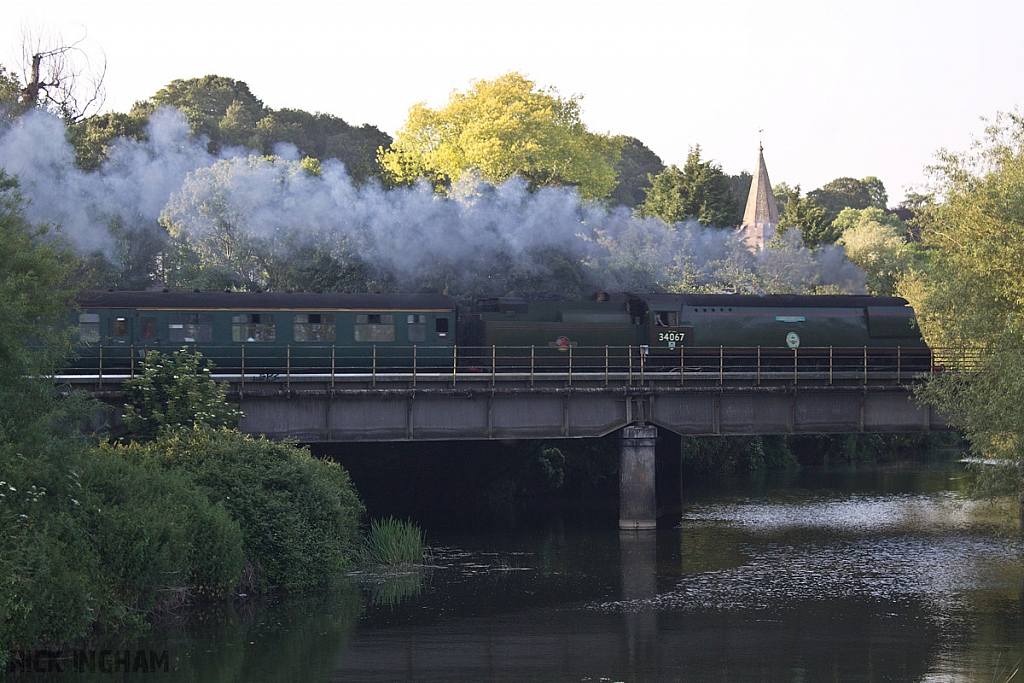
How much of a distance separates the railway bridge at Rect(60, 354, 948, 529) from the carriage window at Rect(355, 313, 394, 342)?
5.24ft

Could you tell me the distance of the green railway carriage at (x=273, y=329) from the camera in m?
45.1

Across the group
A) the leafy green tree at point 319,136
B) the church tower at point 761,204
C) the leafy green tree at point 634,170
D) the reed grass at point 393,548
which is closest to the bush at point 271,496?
the reed grass at point 393,548

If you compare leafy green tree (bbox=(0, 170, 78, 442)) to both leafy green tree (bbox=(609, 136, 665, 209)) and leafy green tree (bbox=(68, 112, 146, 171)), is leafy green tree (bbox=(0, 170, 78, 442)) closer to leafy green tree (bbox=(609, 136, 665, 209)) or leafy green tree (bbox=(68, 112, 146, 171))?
leafy green tree (bbox=(68, 112, 146, 171))

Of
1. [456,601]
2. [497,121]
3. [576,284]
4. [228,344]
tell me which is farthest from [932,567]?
[497,121]

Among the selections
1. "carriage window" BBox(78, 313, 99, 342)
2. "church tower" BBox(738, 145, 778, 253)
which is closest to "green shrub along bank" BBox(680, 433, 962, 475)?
"carriage window" BBox(78, 313, 99, 342)

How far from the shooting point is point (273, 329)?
46875 mm

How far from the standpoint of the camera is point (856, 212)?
12531 cm

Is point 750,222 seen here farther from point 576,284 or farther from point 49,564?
point 49,564

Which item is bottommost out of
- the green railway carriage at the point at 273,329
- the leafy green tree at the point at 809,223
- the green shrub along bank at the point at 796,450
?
the green shrub along bank at the point at 796,450

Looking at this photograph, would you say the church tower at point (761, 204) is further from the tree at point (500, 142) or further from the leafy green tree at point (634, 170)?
the tree at point (500, 142)

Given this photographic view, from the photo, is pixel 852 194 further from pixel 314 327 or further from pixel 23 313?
pixel 23 313

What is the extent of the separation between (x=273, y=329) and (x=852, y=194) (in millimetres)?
126366

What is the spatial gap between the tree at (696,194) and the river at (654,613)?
47.2 metres

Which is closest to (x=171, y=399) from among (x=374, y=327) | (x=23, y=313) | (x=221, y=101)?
(x=23, y=313)
